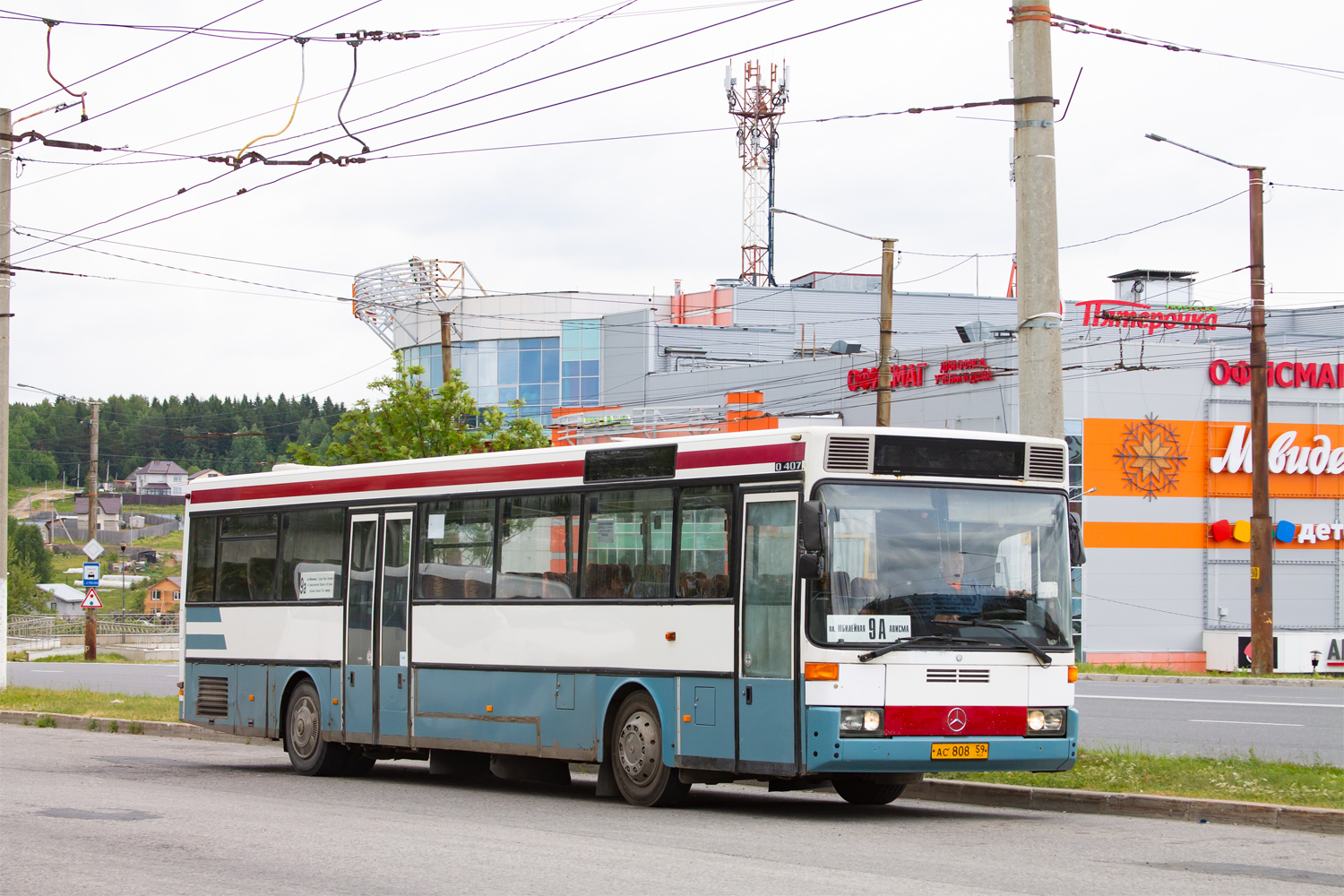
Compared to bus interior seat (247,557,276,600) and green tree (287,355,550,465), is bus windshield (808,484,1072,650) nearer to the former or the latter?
bus interior seat (247,557,276,600)

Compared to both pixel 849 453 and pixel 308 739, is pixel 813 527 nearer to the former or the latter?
pixel 849 453

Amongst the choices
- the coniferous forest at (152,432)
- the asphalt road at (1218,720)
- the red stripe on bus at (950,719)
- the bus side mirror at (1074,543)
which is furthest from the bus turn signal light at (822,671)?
the coniferous forest at (152,432)

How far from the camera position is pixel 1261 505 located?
3203cm

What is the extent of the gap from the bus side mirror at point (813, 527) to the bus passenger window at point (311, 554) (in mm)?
6536

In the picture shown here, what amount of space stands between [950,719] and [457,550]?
5275 mm

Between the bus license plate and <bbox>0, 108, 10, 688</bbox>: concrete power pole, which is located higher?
<bbox>0, 108, 10, 688</bbox>: concrete power pole

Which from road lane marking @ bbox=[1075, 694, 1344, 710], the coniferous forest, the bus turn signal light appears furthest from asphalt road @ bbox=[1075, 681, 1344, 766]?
the coniferous forest

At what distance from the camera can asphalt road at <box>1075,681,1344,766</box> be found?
17.0 meters

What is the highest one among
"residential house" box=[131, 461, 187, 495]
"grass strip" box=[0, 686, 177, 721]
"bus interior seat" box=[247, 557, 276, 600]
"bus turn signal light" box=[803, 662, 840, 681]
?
"residential house" box=[131, 461, 187, 495]

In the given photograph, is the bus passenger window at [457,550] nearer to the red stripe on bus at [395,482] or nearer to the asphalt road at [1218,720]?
the red stripe on bus at [395,482]

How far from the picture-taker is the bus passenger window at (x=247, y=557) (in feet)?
56.3

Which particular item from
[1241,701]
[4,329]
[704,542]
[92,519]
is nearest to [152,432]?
[92,519]

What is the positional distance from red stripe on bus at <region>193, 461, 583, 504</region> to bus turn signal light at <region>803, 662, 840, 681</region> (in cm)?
309

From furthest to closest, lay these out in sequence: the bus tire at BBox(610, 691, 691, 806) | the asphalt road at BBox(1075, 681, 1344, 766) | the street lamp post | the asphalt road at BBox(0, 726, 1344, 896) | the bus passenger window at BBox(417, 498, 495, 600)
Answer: the street lamp post, the asphalt road at BBox(1075, 681, 1344, 766), the bus passenger window at BBox(417, 498, 495, 600), the bus tire at BBox(610, 691, 691, 806), the asphalt road at BBox(0, 726, 1344, 896)
